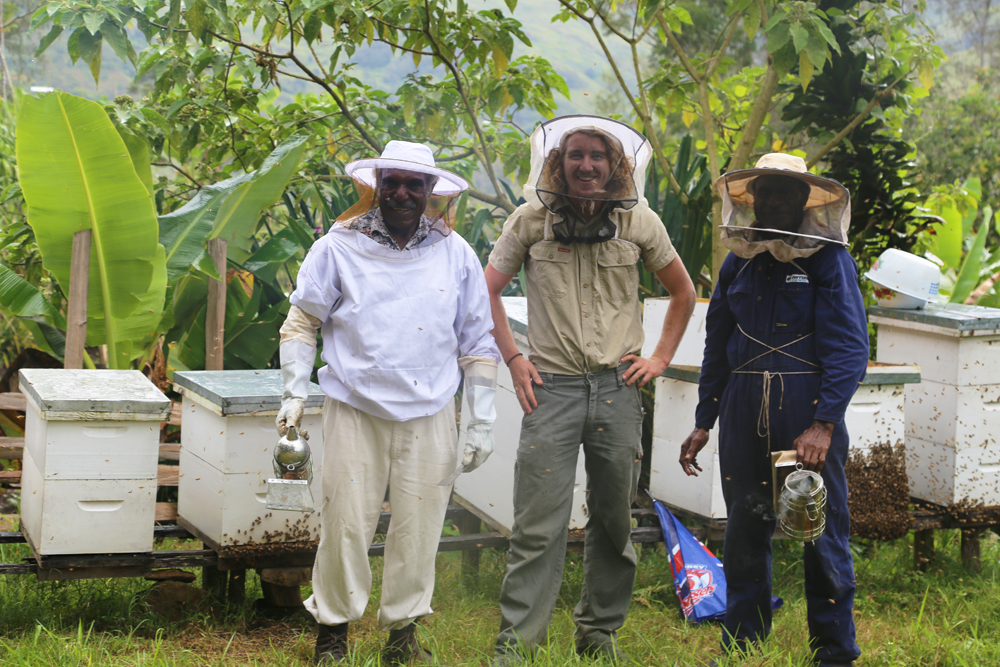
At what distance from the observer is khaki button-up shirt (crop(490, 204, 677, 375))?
266 cm

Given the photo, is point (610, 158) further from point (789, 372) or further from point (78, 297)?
point (78, 297)

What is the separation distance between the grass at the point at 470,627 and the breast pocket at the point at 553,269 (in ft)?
3.60

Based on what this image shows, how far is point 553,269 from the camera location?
2.69 m

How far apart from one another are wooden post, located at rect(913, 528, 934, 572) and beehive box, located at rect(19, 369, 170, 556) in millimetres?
3504

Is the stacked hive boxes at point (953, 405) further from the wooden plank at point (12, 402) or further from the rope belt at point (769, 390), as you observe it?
the wooden plank at point (12, 402)

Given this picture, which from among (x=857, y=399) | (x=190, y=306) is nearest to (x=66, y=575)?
(x=190, y=306)

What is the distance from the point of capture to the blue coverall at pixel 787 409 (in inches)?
98.7

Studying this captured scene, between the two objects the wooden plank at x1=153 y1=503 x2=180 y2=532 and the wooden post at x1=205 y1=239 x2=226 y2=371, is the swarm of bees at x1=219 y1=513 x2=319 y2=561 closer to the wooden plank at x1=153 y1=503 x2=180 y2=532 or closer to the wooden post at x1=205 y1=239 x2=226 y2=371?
the wooden plank at x1=153 y1=503 x2=180 y2=532

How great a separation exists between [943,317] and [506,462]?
208 cm

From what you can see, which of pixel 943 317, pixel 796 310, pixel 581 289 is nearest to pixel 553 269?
pixel 581 289

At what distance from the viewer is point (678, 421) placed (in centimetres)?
363

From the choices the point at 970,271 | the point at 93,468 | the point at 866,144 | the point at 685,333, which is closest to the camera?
the point at 93,468

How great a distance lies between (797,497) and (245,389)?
1800 millimetres

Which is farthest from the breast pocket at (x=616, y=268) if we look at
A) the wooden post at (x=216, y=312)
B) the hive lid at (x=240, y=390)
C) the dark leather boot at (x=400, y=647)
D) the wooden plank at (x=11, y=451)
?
the wooden plank at (x=11, y=451)
